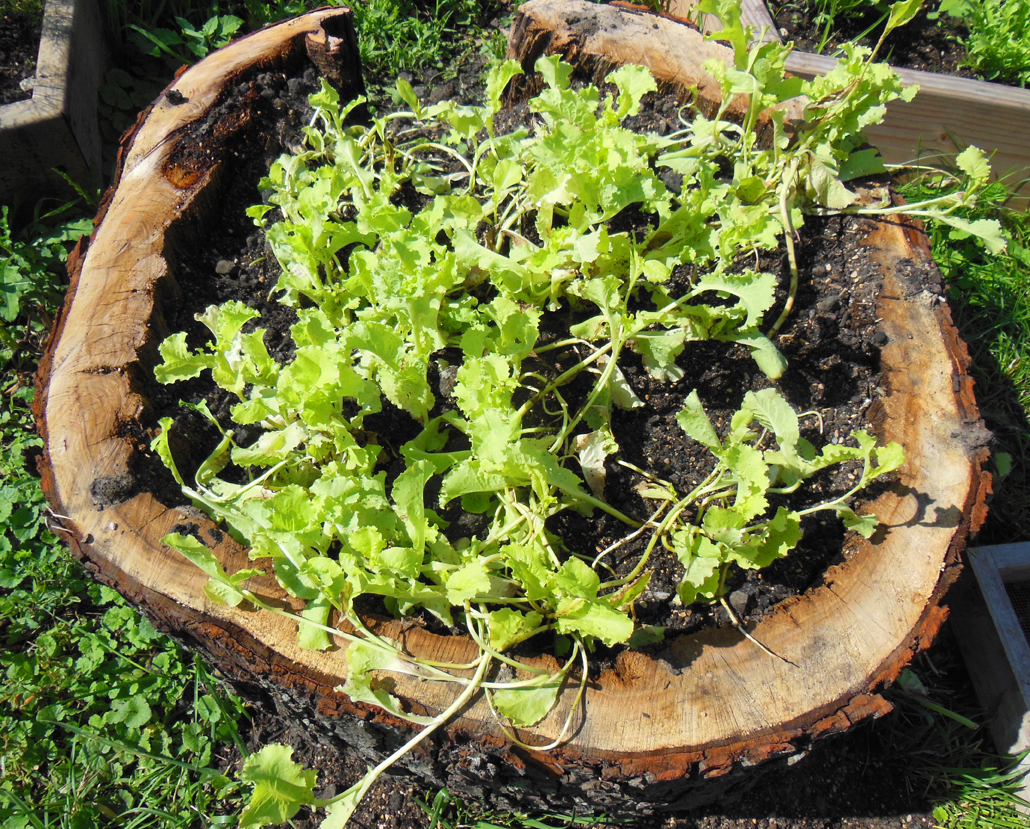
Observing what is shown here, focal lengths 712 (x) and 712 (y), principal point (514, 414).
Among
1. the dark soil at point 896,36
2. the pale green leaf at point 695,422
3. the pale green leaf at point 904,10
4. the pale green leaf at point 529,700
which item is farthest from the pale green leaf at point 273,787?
the dark soil at point 896,36

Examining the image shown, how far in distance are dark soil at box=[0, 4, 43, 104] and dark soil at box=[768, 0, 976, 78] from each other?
2.97m

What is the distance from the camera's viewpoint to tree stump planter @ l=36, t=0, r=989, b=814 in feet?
3.76

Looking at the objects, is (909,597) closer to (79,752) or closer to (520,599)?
(520,599)

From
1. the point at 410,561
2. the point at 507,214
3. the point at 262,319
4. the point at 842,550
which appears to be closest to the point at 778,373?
the point at 842,550

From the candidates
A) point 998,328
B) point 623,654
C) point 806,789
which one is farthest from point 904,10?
point 806,789

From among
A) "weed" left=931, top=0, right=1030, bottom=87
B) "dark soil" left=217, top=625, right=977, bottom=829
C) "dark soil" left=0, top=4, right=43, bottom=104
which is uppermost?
"weed" left=931, top=0, right=1030, bottom=87

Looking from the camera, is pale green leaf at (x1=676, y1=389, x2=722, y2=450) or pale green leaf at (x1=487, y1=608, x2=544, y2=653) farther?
pale green leaf at (x1=676, y1=389, x2=722, y2=450)

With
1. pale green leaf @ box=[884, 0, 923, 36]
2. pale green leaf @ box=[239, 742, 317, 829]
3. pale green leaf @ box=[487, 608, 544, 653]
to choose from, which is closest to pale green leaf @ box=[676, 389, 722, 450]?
pale green leaf @ box=[487, 608, 544, 653]

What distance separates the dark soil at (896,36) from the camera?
294 centimetres

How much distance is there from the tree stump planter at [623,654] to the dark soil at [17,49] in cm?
158

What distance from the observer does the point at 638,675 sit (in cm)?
118

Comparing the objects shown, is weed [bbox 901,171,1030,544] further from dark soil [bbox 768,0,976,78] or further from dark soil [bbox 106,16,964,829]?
dark soil [bbox 106,16,964,829]

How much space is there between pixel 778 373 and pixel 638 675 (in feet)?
2.19

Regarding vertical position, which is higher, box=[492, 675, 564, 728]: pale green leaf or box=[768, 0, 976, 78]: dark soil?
box=[768, 0, 976, 78]: dark soil
